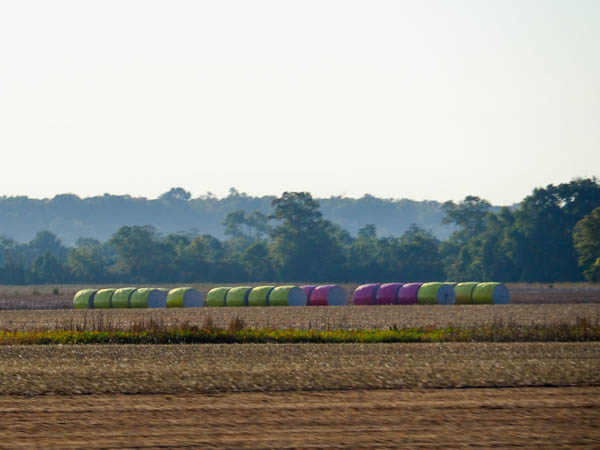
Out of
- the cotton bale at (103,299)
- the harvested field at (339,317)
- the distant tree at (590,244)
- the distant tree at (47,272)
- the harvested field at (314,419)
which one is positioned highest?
the distant tree at (590,244)

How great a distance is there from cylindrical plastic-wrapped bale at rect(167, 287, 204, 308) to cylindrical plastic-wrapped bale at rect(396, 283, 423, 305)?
15703 mm

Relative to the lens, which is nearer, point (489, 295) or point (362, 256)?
point (489, 295)

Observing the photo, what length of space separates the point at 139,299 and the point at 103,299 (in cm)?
Answer: 328

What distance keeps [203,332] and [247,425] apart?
2048 centimetres

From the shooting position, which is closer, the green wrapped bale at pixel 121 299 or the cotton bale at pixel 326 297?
the green wrapped bale at pixel 121 299

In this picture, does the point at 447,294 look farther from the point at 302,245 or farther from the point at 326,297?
the point at 302,245

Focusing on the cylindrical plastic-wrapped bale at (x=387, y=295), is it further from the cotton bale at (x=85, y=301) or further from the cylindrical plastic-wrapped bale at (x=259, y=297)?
the cotton bale at (x=85, y=301)

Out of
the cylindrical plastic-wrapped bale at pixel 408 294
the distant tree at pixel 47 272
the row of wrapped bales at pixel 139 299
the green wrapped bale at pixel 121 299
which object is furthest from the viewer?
the distant tree at pixel 47 272

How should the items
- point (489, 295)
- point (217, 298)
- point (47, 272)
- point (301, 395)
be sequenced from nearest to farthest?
point (301, 395), point (489, 295), point (217, 298), point (47, 272)

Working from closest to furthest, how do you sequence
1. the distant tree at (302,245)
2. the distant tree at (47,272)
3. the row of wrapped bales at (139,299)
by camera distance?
the row of wrapped bales at (139,299) → the distant tree at (302,245) → the distant tree at (47,272)

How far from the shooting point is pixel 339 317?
5616cm

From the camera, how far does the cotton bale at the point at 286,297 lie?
74.5 m

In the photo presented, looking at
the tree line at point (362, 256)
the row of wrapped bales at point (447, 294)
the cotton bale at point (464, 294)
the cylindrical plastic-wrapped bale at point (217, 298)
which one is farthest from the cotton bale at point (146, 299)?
the tree line at point (362, 256)

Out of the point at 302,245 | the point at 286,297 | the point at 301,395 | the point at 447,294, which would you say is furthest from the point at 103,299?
the point at 302,245
